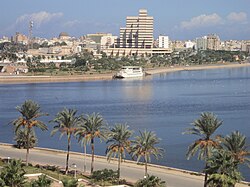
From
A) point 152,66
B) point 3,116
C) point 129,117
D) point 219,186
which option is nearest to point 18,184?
point 219,186

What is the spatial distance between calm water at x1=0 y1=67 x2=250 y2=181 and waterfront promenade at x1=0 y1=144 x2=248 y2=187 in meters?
1.92

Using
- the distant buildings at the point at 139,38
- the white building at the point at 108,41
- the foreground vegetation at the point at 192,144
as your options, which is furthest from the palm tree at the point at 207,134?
the white building at the point at 108,41

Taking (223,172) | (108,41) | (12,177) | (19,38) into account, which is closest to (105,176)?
(12,177)

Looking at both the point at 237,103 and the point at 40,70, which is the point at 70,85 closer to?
the point at 40,70

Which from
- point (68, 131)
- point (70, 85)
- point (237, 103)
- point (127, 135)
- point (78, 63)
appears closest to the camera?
point (127, 135)

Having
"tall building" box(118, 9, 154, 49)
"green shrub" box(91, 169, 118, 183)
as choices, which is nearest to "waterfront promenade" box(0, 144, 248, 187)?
"green shrub" box(91, 169, 118, 183)

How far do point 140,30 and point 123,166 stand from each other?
92415 mm

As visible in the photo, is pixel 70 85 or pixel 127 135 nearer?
pixel 127 135

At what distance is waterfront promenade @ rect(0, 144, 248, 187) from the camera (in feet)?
47.8

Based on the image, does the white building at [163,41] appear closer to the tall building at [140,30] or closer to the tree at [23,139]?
the tall building at [140,30]

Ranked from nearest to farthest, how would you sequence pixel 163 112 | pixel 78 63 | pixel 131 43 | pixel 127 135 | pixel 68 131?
1. pixel 127 135
2. pixel 68 131
3. pixel 163 112
4. pixel 78 63
5. pixel 131 43

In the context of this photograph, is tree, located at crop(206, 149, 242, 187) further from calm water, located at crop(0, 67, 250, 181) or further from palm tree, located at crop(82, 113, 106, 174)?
calm water, located at crop(0, 67, 250, 181)

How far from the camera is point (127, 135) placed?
14453 mm

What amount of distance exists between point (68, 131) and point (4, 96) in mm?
31009
